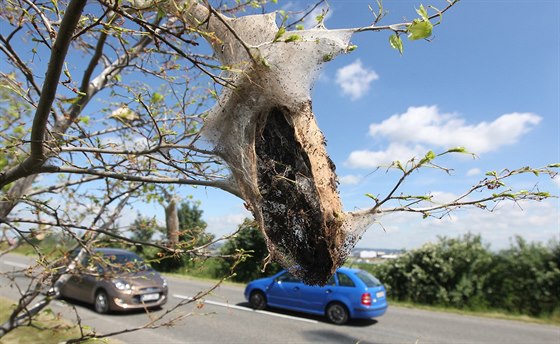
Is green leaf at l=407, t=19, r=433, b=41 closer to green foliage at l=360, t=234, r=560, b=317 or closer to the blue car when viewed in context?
the blue car

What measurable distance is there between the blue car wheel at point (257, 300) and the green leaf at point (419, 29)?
Result: 11.7m

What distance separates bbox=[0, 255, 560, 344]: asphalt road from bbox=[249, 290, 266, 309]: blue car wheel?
306mm

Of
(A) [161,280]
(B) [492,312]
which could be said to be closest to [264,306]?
(A) [161,280]

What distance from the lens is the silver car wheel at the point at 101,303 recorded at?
10.6 metres

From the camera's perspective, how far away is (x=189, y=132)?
3.18 meters

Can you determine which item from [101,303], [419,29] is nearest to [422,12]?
[419,29]

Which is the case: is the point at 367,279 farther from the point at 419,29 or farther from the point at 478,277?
the point at 419,29

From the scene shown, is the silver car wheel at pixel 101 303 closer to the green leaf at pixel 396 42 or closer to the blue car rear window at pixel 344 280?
the blue car rear window at pixel 344 280

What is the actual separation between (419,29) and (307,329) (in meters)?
9.39

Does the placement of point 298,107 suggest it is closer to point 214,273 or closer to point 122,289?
point 122,289

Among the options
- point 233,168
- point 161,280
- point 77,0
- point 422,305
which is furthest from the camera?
point 422,305

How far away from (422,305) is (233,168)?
48.2 ft

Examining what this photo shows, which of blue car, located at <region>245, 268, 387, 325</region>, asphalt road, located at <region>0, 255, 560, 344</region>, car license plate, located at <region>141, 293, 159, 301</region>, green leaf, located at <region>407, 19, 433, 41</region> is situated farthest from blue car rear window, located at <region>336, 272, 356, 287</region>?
green leaf, located at <region>407, 19, 433, 41</region>

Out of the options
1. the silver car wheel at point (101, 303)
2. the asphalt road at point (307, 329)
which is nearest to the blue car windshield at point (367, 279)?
the asphalt road at point (307, 329)
